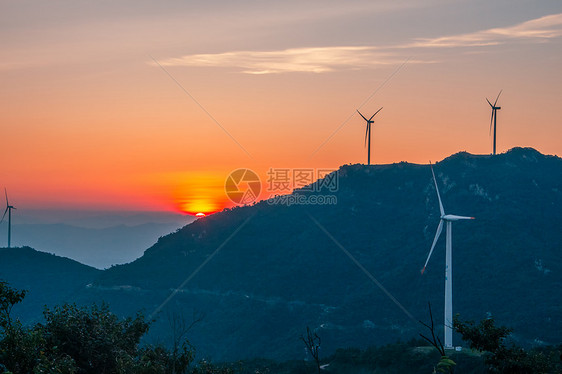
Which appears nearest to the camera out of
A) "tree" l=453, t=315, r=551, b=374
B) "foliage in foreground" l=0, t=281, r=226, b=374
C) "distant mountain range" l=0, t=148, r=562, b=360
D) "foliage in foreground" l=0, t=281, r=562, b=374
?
"foliage in foreground" l=0, t=281, r=562, b=374

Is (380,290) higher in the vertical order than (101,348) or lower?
lower

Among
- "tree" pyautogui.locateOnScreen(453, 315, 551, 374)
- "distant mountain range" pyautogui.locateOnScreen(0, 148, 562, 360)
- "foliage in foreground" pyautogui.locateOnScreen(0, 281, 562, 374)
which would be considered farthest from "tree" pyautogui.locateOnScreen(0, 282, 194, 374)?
"distant mountain range" pyautogui.locateOnScreen(0, 148, 562, 360)

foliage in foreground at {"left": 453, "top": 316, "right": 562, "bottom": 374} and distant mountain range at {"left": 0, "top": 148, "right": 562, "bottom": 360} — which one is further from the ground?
foliage in foreground at {"left": 453, "top": 316, "right": 562, "bottom": 374}

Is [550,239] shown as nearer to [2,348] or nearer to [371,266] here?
[371,266]

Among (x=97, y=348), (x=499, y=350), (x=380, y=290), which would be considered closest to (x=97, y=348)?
(x=97, y=348)

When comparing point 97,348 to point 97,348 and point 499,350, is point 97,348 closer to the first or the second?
point 97,348

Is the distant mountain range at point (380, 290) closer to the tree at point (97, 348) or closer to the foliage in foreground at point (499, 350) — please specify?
the foliage in foreground at point (499, 350)

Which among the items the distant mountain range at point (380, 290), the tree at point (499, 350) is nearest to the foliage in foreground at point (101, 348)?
the tree at point (499, 350)

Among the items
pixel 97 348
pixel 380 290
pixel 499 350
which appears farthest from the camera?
pixel 380 290

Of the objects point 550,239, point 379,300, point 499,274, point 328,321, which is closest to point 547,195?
point 550,239

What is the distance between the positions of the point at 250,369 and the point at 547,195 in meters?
126

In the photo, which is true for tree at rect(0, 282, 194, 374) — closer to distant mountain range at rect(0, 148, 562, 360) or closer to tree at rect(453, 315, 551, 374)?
tree at rect(453, 315, 551, 374)

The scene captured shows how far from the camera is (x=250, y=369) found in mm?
99875

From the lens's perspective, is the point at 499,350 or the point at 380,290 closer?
the point at 499,350
